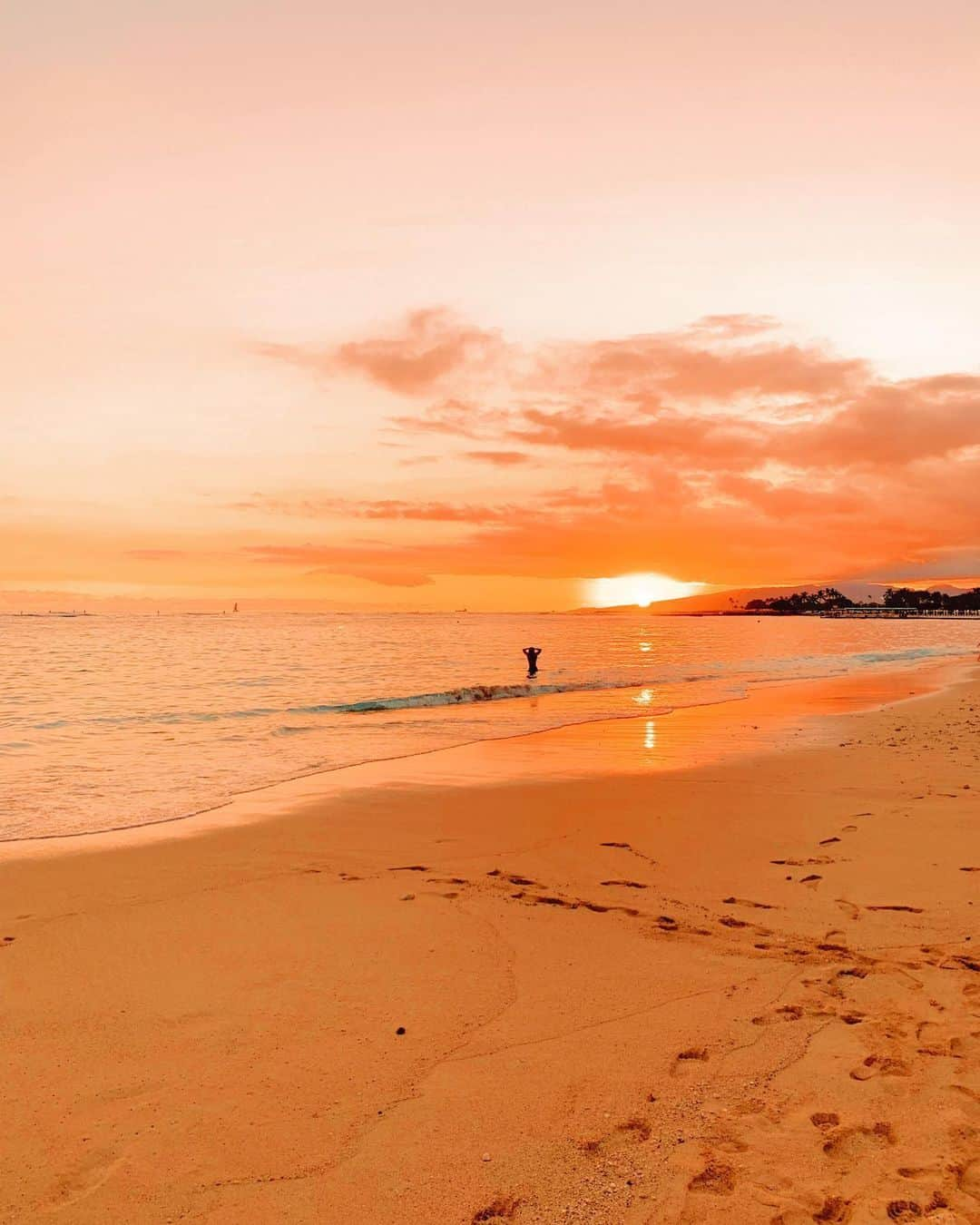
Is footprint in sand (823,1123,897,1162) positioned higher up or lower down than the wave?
higher up

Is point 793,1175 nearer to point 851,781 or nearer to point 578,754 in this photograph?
point 851,781

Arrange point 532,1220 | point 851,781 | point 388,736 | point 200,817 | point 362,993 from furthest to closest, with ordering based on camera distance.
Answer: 1. point 388,736
2. point 851,781
3. point 200,817
4. point 362,993
5. point 532,1220

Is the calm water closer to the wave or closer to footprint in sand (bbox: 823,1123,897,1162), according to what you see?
A: the wave

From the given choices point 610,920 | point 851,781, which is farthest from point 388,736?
point 610,920

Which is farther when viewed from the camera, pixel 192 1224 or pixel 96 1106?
pixel 96 1106

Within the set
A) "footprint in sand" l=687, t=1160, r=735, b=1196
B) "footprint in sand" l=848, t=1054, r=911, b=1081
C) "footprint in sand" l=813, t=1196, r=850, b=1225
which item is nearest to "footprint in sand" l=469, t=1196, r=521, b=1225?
"footprint in sand" l=687, t=1160, r=735, b=1196

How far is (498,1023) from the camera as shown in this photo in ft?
17.0

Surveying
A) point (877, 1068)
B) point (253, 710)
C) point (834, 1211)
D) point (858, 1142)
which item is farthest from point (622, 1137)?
point (253, 710)

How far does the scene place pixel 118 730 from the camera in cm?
2097

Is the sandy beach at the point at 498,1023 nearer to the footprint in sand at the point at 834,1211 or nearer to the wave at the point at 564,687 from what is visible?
the footprint in sand at the point at 834,1211

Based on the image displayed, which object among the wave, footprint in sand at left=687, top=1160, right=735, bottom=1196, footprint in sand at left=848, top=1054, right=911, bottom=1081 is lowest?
the wave

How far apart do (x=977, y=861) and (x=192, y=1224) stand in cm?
786

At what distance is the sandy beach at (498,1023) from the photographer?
146 inches

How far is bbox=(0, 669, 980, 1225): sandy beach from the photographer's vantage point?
3.71 m
